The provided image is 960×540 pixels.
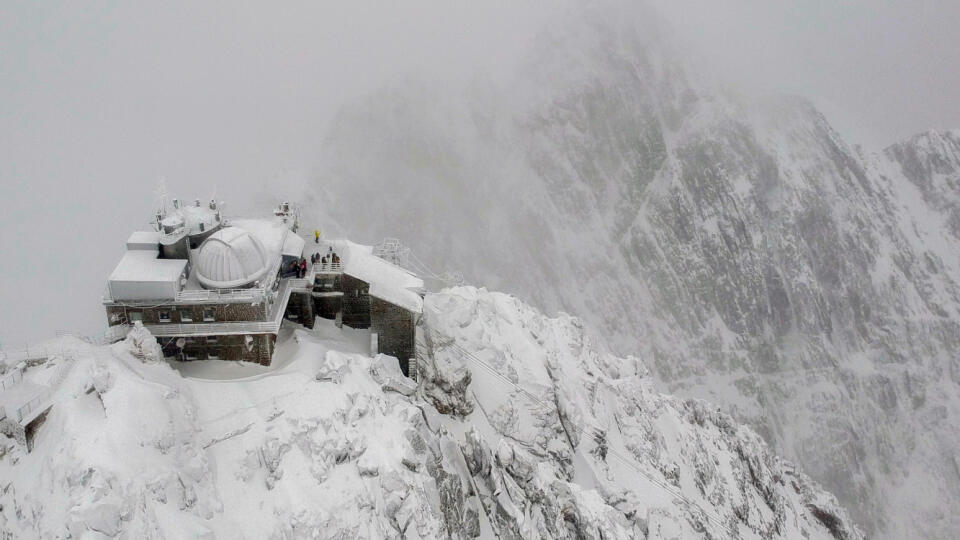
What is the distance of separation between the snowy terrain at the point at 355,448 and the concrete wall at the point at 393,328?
2035 millimetres

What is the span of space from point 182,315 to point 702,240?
153374mm

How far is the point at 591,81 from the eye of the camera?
591 ft

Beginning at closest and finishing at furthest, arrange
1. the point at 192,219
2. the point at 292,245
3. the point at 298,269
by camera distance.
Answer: the point at 192,219 → the point at 298,269 → the point at 292,245

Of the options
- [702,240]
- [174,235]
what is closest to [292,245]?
[174,235]

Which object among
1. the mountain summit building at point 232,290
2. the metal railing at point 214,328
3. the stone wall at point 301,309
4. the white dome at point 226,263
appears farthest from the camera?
the stone wall at point 301,309

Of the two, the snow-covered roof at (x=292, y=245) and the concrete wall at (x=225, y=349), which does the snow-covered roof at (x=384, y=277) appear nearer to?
the snow-covered roof at (x=292, y=245)

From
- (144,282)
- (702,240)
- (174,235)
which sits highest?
(174,235)

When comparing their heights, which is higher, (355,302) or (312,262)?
→ (312,262)

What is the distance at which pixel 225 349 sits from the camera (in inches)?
1761

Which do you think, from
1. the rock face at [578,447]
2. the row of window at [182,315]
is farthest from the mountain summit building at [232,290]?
the rock face at [578,447]

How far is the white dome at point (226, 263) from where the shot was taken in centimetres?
4356

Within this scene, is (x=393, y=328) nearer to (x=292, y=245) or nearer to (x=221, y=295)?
(x=292, y=245)

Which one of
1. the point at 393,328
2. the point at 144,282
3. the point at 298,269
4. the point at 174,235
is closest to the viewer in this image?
the point at 144,282

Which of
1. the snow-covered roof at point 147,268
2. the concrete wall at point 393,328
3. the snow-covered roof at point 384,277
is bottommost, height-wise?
the concrete wall at point 393,328
